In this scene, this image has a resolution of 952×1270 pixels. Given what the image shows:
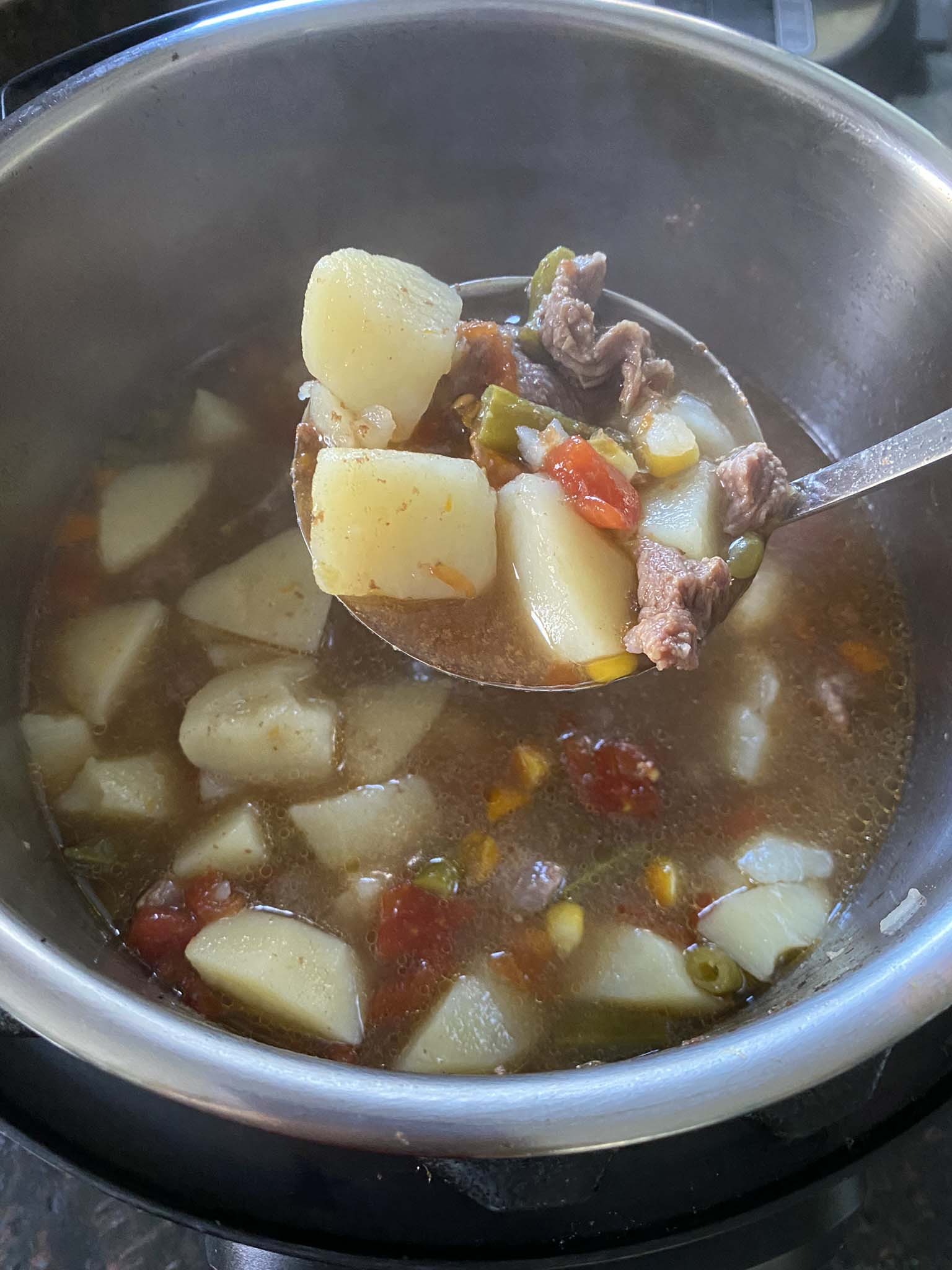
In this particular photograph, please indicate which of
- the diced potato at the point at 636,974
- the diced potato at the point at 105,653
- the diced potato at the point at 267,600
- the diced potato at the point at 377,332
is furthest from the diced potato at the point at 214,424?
the diced potato at the point at 636,974

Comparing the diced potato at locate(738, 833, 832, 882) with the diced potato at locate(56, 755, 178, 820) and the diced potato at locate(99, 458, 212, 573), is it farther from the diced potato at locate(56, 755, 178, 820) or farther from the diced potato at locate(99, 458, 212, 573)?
the diced potato at locate(99, 458, 212, 573)

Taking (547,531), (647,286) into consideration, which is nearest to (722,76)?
(647,286)

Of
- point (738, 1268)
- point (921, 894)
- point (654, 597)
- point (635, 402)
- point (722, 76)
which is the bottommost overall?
point (738, 1268)

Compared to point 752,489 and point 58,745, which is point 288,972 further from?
point 752,489

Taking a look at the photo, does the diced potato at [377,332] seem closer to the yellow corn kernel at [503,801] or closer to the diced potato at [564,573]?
the diced potato at [564,573]

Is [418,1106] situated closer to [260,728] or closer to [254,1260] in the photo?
[254,1260]

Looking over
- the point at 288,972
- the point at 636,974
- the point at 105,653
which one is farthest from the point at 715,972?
the point at 105,653
